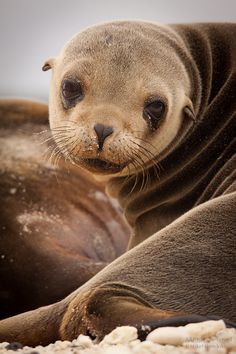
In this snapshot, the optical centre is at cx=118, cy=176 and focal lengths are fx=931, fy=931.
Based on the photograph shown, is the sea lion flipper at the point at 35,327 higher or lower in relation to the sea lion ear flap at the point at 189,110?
lower

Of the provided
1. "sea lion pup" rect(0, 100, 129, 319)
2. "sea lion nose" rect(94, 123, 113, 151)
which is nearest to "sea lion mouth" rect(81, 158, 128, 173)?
"sea lion nose" rect(94, 123, 113, 151)

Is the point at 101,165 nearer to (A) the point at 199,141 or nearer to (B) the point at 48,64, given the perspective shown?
(A) the point at 199,141

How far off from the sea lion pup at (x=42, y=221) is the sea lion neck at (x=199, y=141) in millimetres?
603

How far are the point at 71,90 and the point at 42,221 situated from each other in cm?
128

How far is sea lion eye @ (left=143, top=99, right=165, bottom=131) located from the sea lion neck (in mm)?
219

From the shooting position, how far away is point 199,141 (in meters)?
3.85

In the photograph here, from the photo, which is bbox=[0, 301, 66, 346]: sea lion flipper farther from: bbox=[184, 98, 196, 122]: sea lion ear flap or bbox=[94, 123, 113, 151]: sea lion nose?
bbox=[184, 98, 196, 122]: sea lion ear flap

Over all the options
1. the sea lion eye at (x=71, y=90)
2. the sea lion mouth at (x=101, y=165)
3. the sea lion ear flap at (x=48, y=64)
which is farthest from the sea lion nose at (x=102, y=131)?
the sea lion ear flap at (x=48, y=64)

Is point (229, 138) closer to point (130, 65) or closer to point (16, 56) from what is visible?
point (130, 65)

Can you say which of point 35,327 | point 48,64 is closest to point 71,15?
point 48,64

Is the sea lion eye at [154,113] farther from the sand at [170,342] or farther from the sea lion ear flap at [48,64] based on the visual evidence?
the sand at [170,342]

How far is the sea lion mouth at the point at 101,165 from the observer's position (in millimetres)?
3439

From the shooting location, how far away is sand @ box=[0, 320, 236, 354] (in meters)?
2.24

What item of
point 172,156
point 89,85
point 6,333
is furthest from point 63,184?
point 6,333
